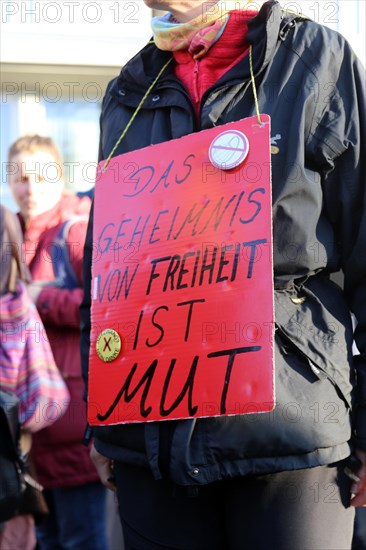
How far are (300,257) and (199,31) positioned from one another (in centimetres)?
57

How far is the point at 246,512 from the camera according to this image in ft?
5.37

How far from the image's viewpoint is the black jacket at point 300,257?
1590 millimetres

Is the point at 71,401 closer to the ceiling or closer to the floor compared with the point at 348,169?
closer to the floor

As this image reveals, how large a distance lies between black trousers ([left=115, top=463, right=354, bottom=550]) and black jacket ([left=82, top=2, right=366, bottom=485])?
6cm

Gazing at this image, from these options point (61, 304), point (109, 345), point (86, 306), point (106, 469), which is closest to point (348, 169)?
point (109, 345)

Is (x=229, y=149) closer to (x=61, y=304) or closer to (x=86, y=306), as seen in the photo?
(x=86, y=306)

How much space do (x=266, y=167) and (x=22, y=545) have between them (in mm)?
1955

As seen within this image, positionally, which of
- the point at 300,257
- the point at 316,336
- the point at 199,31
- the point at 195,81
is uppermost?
the point at 199,31

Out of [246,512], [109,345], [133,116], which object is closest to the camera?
[246,512]

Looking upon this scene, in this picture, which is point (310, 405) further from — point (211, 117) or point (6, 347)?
point (6, 347)

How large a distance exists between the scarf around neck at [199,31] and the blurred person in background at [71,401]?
59.6 inches

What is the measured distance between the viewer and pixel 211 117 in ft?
5.76

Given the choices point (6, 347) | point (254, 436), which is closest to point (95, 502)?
point (6, 347)

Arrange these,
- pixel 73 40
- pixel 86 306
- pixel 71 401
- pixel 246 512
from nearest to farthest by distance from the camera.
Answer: pixel 246 512, pixel 86 306, pixel 71 401, pixel 73 40
